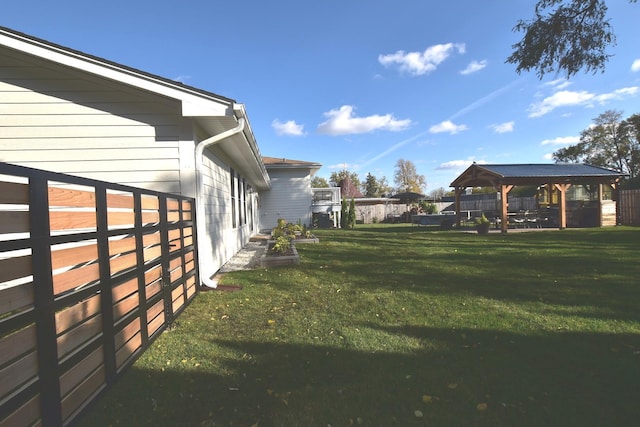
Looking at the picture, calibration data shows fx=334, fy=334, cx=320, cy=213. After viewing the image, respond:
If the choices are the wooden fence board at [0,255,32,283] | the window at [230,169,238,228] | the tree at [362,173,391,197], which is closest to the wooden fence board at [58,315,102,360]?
Result: the wooden fence board at [0,255,32,283]

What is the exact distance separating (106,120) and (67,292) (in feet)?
12.0

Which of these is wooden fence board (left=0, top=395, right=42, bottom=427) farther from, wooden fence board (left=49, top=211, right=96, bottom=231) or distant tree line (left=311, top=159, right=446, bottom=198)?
distant tree line (left=311, top=159, right=446, bottom=198)

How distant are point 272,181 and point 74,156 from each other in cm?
1325

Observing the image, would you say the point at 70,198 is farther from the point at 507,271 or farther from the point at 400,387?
the point at 507,271

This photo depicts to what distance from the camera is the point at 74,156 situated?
471cm

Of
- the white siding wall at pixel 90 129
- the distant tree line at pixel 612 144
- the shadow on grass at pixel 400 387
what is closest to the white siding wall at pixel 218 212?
the white siding wall at pixel 90 129

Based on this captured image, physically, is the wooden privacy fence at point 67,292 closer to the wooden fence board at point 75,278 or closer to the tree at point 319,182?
the wooden fence board at point 75,278

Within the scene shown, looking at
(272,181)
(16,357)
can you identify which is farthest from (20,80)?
(272,181)

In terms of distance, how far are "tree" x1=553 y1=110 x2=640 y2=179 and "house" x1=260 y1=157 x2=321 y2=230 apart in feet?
102

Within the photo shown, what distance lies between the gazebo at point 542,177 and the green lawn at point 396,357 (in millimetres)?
9294

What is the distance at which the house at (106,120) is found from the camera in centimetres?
Answer: 451

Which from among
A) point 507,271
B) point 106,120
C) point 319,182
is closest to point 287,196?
point 507,271

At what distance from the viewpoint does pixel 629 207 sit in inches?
633

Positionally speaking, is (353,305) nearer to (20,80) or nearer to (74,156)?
(74,156)
